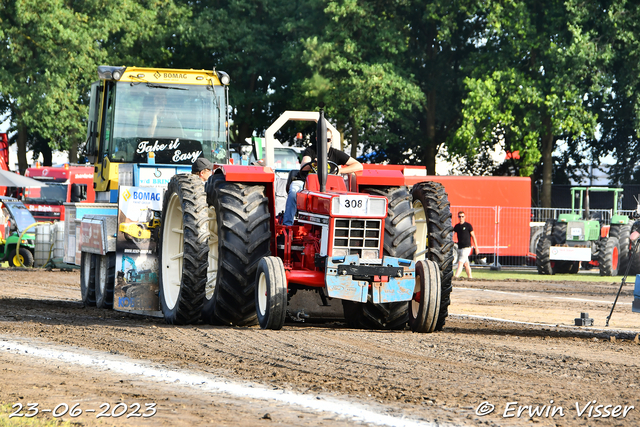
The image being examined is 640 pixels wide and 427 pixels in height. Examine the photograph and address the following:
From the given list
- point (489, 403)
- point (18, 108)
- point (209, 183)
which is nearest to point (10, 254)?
point (18, 108)

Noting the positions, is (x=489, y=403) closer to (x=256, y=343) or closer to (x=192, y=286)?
(x=256, y=343)

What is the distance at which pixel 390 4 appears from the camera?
35688 millimetres

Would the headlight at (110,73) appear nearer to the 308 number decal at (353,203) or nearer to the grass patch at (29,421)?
the 308 number decal at (353,203)

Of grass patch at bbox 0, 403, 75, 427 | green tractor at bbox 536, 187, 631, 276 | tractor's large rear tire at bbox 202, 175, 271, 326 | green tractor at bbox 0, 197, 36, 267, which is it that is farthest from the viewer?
green tractor at bbox 536, 187, 631, 276

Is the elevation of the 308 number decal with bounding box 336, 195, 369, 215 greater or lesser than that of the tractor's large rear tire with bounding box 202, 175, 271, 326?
greater

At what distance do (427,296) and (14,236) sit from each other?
1744cm

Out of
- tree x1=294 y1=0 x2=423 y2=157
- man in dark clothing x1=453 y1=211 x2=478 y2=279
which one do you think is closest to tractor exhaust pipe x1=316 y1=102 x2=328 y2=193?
man in dark clothing x1=453 y1=211 x2=478 y2=279

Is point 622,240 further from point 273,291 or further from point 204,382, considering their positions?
point 204,382

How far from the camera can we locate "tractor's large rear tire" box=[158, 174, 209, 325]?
10422 millimetres

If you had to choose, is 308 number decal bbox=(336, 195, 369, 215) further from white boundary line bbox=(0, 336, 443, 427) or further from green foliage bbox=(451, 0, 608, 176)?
green foliage bbox=(451, 0, 608, 176)

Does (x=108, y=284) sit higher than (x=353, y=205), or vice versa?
(x=353, y=205)

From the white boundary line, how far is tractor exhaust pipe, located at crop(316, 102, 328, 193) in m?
2.90

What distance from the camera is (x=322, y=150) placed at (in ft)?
30.9

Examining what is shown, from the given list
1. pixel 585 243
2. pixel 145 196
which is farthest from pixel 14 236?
pixel 585 243
